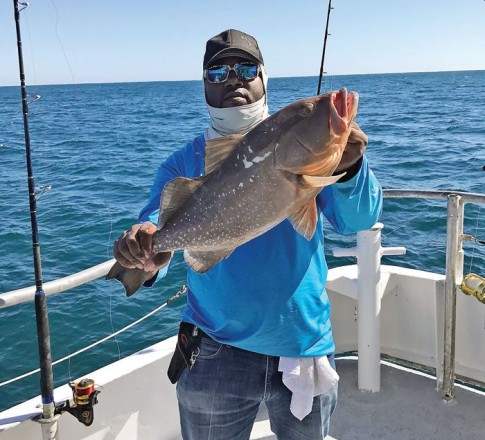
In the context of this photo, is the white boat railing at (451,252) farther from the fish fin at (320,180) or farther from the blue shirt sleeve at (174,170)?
the fish fin at (320,180)

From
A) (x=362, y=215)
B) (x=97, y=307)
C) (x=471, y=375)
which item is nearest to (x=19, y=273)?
(x=97, y=307)

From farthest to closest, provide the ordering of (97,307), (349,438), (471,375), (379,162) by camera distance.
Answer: (379,162) < (97,307) < (471,375) < (349,438)

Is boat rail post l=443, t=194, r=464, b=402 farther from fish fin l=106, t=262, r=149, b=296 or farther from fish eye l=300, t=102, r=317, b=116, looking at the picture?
fish fin l=106, t=262, r=149, b=296

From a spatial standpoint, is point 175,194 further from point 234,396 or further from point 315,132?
point 234,396

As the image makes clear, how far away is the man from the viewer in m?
2.33

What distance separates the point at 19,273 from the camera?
9.66 metres

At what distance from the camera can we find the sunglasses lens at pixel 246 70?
98.9 inches

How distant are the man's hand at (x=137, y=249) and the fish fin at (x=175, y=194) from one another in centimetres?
7

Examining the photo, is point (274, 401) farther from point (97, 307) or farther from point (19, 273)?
point (19, 273)

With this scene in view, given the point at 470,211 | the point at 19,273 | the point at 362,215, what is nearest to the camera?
the point at 362,215

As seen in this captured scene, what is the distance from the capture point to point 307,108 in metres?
1.85

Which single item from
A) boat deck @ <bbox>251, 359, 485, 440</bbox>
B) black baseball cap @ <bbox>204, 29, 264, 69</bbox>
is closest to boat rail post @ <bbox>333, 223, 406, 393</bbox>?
boat deck @ <bbox>251, 359, 485, 440</bbox>

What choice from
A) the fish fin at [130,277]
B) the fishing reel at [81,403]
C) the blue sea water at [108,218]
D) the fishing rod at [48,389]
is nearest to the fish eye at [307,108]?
the fish fin at [130,277]

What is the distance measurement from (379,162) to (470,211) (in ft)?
19.2
